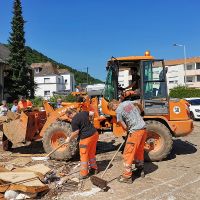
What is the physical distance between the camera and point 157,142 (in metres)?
9.13

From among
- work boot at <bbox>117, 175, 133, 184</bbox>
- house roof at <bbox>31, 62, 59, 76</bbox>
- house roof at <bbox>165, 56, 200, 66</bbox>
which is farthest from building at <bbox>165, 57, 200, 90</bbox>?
work boot at <bbox>117, 175, 133, 184</bbox>

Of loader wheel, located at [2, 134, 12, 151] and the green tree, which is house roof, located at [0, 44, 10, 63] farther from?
loader wheel, located at [2, 134, 12, 151]

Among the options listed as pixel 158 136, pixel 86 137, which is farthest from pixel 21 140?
pixel 158 136

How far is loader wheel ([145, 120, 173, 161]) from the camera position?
29.5 ft

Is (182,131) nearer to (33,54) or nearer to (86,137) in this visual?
(86,137)

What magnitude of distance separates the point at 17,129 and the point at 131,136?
392cm

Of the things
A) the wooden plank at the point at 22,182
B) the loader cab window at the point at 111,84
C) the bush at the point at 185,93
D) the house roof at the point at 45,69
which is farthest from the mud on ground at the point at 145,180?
the house roof at the point at 45,69

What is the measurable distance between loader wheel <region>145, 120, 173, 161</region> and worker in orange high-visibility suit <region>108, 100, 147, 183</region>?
1.63m

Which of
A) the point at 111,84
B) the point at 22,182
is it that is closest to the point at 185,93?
the point at 111,84

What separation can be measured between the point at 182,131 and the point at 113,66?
252cm

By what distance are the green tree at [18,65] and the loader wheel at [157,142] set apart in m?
30.0

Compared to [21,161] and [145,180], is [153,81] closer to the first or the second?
[145,180]

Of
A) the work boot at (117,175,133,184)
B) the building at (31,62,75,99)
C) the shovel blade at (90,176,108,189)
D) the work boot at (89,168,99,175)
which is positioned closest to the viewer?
the shovel blade at (90,176,108,189)

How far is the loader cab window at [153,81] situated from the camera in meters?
9.31
